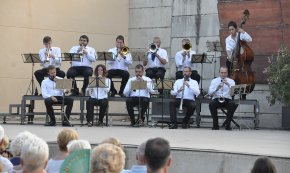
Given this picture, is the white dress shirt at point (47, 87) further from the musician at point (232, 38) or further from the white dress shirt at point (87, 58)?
the musician at point (232, 38)

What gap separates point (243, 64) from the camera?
13.7m

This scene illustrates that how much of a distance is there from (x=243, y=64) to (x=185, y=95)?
4.48 feet

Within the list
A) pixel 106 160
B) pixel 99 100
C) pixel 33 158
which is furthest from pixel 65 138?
pixel 99 100

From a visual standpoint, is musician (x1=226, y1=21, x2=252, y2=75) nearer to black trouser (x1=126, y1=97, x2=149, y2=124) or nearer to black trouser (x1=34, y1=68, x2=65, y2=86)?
black trouser (x1=126, y1=97, x2=149, y2=124)

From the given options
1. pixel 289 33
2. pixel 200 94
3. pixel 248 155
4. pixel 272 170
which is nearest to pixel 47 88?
pixel 200 94

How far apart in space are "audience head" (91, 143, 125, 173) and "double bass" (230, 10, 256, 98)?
9.63 m

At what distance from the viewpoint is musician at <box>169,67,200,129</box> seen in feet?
44.3

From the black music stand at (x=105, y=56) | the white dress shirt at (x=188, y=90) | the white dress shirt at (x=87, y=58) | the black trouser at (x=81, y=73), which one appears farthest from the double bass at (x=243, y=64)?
the black trouser at (x=81, y=73)

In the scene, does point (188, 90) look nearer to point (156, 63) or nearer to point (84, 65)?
point (156, 63)

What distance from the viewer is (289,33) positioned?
48.1 ft

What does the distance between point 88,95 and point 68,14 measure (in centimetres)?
390

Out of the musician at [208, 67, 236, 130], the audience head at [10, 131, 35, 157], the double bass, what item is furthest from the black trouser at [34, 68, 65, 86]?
the audience head at [10, 131, 35, 157]

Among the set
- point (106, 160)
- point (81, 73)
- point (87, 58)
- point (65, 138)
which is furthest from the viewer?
point (81, 73)

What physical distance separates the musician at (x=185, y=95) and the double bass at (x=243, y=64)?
0.89 meters
